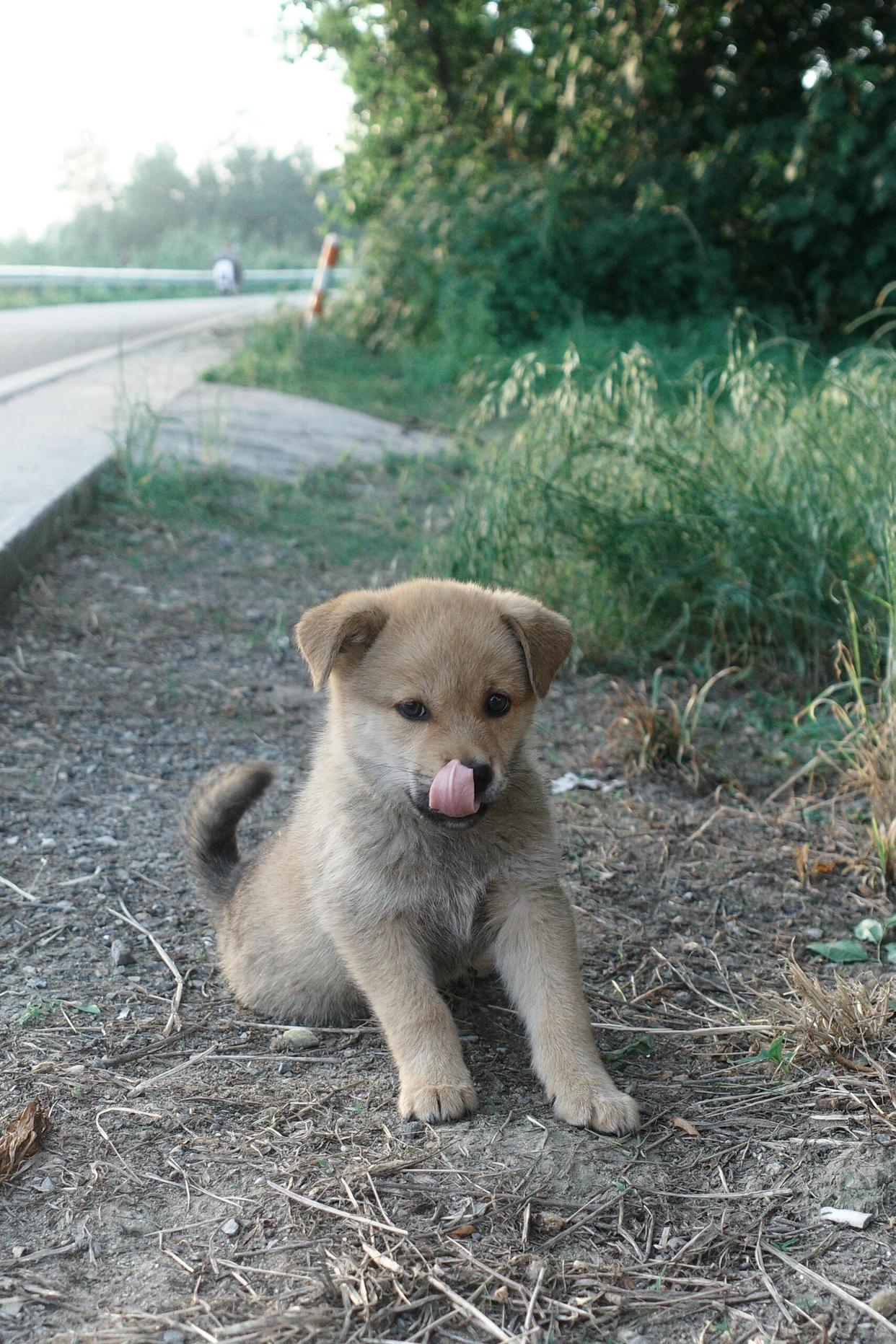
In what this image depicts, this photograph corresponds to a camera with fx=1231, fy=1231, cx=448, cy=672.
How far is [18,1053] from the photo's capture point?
2.62m

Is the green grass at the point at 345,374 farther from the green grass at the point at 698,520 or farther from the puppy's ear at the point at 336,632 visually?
the puppy's ear at the point at 336,632

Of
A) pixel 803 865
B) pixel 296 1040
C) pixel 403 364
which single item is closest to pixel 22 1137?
pixel 296 1040

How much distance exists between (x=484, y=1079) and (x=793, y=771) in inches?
83.2

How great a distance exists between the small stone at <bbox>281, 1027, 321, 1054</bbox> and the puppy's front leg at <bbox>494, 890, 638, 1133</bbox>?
478mm

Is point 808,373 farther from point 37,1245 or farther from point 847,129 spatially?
point 37,1245

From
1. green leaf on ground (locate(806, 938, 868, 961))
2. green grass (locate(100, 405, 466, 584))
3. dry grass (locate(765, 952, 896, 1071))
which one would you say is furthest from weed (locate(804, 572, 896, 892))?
green grass (locate(100, 405, 466, 584))

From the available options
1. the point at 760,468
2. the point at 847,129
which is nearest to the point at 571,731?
the point at 760,468

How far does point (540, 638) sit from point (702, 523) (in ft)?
7.73

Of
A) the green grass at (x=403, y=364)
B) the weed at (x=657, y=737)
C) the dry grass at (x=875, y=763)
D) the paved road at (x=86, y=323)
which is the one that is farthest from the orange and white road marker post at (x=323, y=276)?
the dry grass at (x=875, y=763)

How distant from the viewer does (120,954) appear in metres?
3.08

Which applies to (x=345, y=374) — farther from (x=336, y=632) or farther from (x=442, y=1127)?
(x=442, y=1127)

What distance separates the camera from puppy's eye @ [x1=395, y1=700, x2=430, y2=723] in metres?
2.59

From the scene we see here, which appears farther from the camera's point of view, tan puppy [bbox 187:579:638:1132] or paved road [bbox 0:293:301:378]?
paved road [bbox 0:293:301:378]

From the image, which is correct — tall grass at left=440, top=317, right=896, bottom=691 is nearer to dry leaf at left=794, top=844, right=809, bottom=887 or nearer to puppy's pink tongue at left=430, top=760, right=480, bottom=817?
dry leaf at left=794, top=844, right=809, bottom=887
